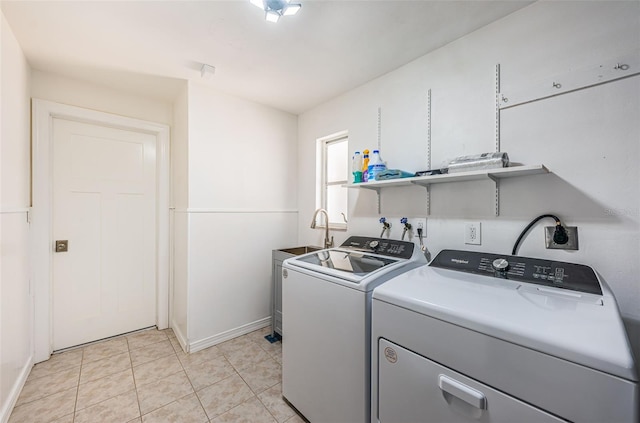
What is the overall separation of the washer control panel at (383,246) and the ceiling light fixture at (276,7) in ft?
4.98

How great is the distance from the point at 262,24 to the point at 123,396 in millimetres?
2568

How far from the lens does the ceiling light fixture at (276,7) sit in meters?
1.28

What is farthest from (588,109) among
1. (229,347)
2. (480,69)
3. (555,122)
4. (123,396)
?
(123,396)

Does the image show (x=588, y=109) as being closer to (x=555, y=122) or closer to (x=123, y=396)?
(x=555, y=122)

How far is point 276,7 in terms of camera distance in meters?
1.30

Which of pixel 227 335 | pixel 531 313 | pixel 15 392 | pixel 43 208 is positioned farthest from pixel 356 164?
pixel 15 392

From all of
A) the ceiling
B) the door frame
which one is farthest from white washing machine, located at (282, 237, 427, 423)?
the door frame

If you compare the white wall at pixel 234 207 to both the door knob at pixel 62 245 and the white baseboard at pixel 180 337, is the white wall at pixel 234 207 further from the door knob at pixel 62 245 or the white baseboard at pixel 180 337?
the door knob at pixel 62 245

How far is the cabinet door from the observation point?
0.76 metres

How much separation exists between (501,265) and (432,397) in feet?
2.42

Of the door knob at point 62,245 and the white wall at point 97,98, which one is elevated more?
the white wall at point 97,98

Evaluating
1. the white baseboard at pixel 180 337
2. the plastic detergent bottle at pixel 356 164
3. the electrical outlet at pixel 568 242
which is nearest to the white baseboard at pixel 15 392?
the white baseboard at pixel 180 337

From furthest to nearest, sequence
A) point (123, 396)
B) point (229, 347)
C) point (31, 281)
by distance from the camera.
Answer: point (229, 347) → point (31, 281) → point (123, 396)

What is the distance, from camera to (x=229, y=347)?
229cm
